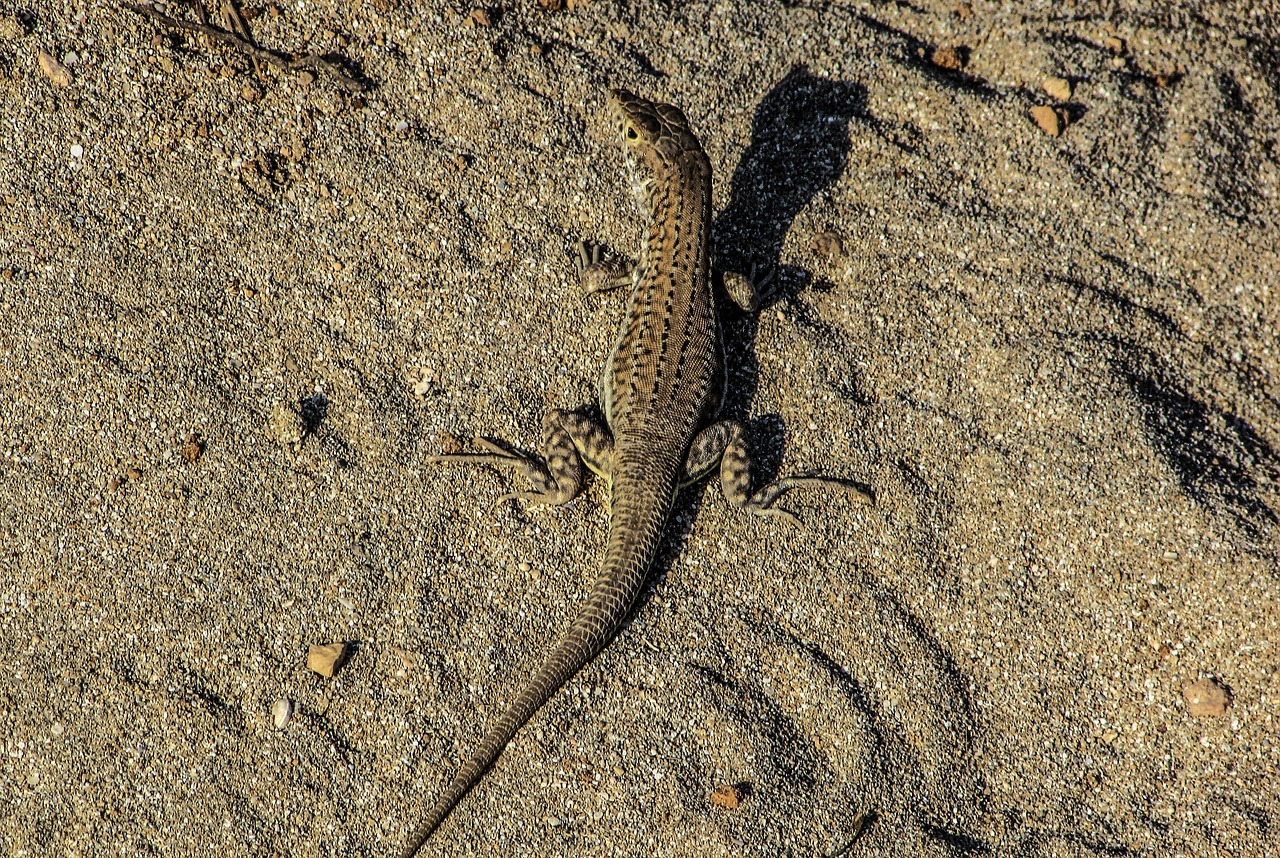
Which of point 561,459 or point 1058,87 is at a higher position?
point 1058,87

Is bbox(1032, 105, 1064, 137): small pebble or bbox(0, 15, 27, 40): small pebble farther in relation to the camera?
bbox(1032, 105, 1064, 137): small pebble

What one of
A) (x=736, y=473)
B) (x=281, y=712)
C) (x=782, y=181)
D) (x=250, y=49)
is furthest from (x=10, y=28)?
(x=736, y=473)

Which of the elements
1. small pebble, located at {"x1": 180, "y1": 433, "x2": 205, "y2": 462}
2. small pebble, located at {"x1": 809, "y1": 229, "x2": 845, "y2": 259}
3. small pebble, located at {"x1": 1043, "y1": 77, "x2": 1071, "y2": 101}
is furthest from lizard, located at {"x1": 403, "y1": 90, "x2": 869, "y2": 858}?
small pebble, located at {"x1": 1043, "y1": 77, "x2": 1071, "y2": 101}

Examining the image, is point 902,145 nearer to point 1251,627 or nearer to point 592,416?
point 592,416

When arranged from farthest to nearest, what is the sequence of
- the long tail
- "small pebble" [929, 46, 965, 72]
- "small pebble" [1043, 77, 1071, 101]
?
1. "small pebble" [929, 46, 965, 72]
2. "small pebble" [1043, 77, 1071, 101]
3. the long tail

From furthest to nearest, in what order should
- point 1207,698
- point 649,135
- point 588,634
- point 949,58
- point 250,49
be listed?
1. point 949,58
2. point 250,49
3. point 649,135
4. point 1207,698
5. point 588,634

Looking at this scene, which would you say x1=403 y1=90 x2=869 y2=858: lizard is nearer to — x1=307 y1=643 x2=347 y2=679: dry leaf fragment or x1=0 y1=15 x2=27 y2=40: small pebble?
x1=307 y1=643 x2=347 y2=679: dry leaf fragment

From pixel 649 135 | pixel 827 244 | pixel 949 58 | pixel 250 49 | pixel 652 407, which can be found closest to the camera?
pixel 652 407

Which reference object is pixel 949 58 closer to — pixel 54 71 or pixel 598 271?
pixel 598 271
